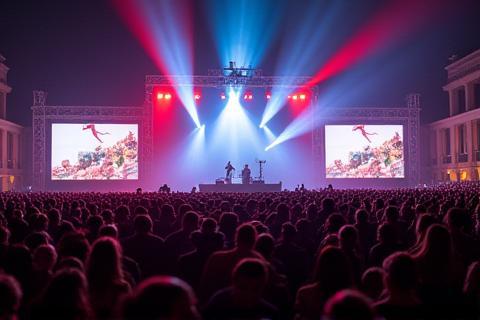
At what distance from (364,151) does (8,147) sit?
2768 cm

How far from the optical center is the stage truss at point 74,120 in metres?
39.4

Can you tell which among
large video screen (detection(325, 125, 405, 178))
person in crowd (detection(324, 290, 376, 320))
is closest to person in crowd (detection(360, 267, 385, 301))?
person in crowd (detection(324, 290, 376, 320))

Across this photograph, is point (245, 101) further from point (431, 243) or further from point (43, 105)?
point (431, 243)

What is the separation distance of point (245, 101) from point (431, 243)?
35144mm

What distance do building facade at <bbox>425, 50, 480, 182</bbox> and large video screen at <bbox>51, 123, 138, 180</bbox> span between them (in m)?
25.7

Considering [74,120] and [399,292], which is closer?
[399,292]

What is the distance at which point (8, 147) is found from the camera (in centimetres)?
4406

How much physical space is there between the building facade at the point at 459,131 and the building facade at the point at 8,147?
114 feet

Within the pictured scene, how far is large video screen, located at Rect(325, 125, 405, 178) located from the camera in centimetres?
4178

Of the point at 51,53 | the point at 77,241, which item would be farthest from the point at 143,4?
the point at 77,241

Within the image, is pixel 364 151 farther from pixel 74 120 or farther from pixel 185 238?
pixel 185 238

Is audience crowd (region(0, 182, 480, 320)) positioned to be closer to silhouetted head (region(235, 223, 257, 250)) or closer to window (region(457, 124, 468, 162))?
silhouetted head (region(235, 223, 257, 250))

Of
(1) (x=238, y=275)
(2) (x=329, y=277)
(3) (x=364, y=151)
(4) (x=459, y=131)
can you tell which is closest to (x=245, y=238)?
(2) (x=329, y=277)

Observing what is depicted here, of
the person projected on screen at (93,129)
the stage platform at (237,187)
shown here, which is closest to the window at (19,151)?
the person projected on screen at (93,129)
